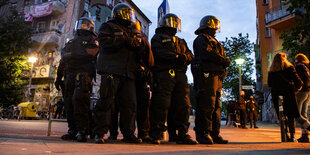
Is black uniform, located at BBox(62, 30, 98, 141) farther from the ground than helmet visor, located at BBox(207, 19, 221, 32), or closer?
closer

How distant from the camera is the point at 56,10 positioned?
90.1ft

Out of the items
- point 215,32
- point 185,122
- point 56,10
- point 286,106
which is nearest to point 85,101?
point 185,122

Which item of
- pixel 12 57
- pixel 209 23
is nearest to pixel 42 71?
pixel 12 57

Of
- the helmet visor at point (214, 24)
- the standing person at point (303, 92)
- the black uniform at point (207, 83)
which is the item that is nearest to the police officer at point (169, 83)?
the black uniform at point (207, 83)

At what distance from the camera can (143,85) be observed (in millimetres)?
4273

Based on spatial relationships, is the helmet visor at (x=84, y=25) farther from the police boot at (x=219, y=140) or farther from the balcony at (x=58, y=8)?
the balcony at (x=58, y=8)

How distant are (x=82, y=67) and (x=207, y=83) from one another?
2.11 m

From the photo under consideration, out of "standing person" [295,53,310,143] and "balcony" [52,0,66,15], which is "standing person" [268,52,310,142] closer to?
"standing person" [295,53,310,143]

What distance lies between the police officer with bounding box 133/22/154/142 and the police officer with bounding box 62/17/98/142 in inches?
32.2

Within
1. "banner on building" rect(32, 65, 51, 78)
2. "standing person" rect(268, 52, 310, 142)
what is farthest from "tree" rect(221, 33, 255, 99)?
"standing person" rect(268, 52, 310, 142)

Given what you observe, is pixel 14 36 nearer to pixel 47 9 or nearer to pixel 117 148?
pixel 47 9

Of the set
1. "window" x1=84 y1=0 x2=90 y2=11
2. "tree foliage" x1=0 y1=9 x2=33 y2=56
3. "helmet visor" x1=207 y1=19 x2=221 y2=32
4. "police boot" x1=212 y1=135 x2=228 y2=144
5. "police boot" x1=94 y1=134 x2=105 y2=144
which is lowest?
"police boot" x1=212 y1=135 x2=228 y2=144

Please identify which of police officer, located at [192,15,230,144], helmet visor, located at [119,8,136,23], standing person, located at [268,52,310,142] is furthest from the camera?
standing person, located at [268,52,310,142]

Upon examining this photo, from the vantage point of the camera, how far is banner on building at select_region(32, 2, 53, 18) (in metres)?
26.9
